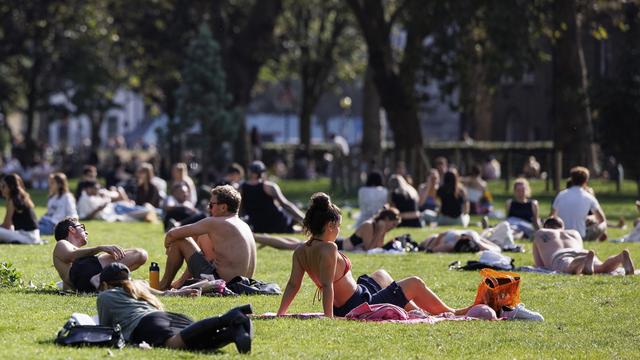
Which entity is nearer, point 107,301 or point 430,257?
point 107,301

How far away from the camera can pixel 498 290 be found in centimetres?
1367

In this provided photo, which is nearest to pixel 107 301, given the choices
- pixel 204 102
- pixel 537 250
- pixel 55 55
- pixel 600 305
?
pixel 600 305

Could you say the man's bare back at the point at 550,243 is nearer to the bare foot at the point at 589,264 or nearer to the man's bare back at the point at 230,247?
the bare foot at the point at 589,264

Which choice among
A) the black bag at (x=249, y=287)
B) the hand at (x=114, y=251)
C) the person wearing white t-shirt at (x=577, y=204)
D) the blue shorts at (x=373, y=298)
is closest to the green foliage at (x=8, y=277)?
A: the hand at (x=114, y=251)

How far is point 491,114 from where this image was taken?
72.2 metres

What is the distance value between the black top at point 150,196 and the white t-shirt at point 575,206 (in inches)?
446

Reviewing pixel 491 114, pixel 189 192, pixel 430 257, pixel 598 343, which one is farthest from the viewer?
pixel 491 114

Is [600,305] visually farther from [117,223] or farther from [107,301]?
[117,223]

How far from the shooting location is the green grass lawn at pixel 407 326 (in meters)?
11.4

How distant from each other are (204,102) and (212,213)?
33788 millimetres

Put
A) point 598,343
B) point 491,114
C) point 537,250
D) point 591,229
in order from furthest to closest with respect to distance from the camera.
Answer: point 491,114 → point 591,229 → point 537,250 → point 598,343

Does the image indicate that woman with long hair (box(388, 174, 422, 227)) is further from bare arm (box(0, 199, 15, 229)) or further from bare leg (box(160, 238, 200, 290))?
bare leg (box(160, 238, 200, 290))

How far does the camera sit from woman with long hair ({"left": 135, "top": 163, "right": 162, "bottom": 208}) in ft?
102

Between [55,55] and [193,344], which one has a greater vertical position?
[55,55]
